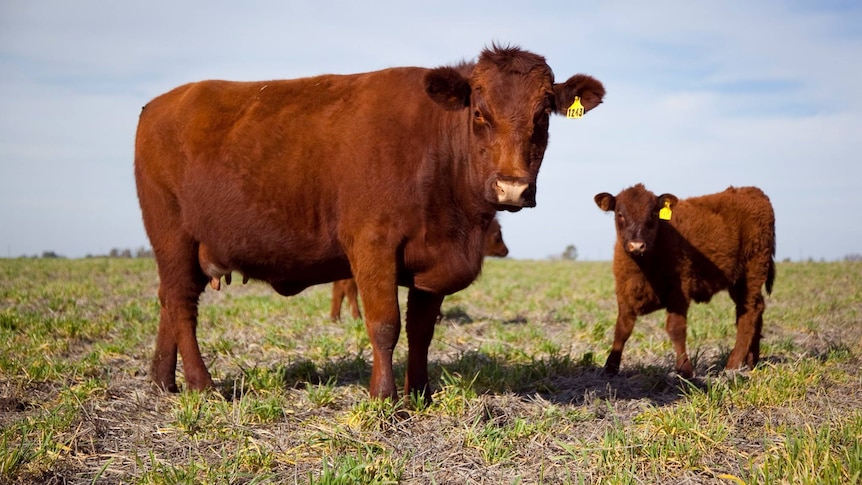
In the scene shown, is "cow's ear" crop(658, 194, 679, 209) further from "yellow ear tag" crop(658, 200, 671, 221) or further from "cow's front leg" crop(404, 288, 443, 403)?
"cow's front leg" crop(404, 288, 443, 403)

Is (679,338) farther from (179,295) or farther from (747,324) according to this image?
(179,295)

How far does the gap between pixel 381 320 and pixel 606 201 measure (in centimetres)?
466

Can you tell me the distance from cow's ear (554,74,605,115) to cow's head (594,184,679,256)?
9.28ft

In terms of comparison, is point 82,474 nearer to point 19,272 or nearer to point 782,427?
point 782,427

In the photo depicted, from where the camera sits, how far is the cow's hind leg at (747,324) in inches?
336

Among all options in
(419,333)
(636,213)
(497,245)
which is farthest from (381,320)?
(497,245)

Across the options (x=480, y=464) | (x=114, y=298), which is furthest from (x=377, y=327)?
(x=114, y=298)

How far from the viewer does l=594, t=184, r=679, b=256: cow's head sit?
845cm

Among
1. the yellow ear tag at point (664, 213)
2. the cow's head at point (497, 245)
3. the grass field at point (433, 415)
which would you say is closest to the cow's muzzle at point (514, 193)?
the grass field at point (433, 415)

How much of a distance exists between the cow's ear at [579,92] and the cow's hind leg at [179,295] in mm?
3614

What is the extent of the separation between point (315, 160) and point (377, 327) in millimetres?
1456

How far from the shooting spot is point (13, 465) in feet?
14.2

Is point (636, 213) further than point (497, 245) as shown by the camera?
No

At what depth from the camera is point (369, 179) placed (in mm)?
5641
